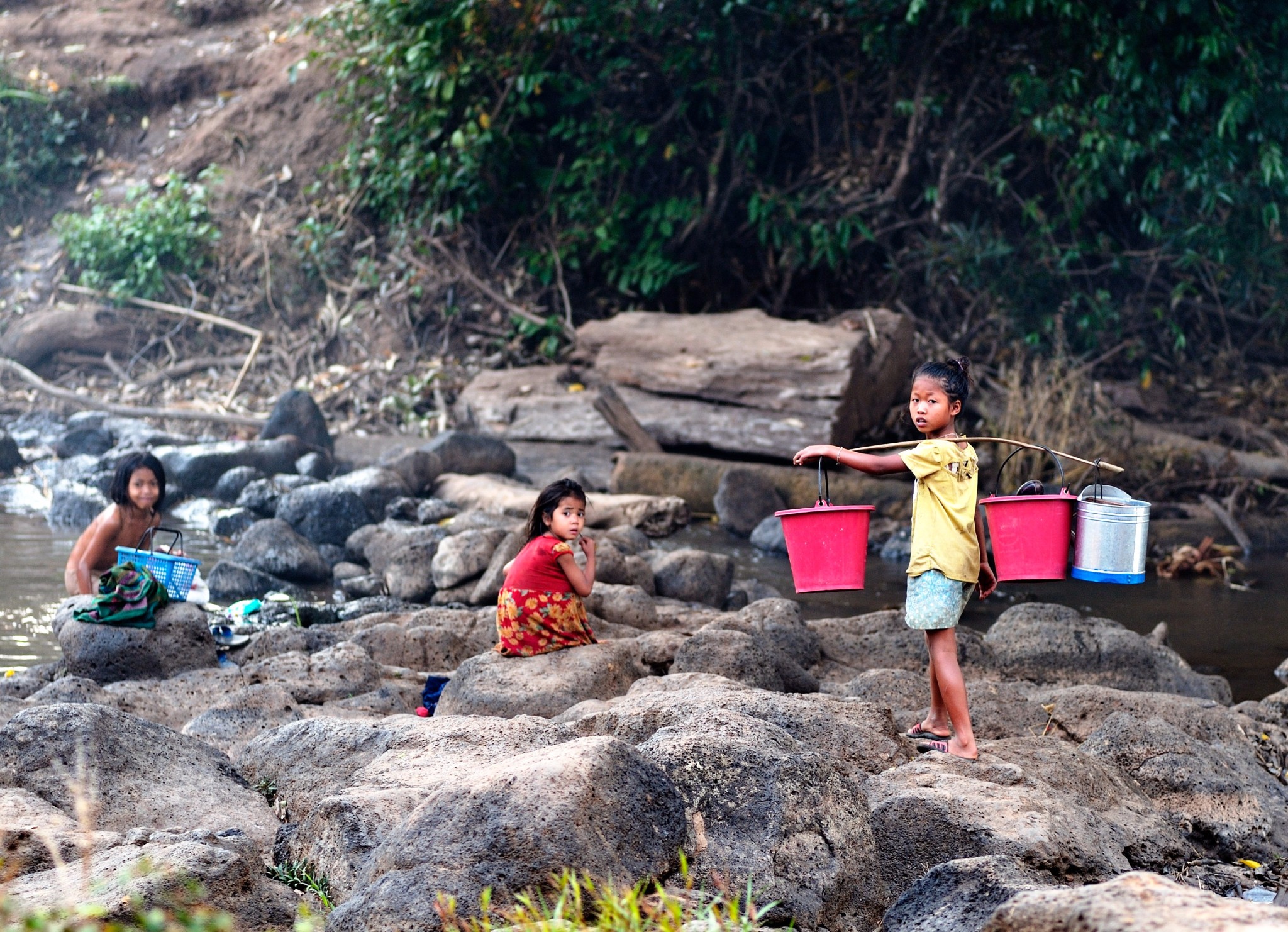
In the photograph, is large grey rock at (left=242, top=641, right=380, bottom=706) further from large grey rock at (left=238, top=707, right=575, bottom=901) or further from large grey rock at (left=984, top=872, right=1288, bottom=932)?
large grey rock at (left=984, top=872, right=1288, bottom=932)

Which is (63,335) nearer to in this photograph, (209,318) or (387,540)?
(209,318)

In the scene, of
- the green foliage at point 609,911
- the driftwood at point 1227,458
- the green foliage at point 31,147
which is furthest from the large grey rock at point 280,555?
the green foliage at point 31,147

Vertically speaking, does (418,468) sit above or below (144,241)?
below

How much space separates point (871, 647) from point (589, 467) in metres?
5.96

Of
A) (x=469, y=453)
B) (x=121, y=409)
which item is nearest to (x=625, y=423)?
(x=469, y=453)

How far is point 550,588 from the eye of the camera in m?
5.20

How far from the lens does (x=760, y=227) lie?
13.3 m

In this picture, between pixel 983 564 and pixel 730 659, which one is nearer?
pixel 983 564

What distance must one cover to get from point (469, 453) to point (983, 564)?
7.69 metres

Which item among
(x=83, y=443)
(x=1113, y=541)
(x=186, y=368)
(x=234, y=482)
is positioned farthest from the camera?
(x=186, y=368)

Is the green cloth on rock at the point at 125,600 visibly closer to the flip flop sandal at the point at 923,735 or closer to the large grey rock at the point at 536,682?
the large grey rock at the point at 536,682

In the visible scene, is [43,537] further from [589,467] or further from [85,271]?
[85,271]

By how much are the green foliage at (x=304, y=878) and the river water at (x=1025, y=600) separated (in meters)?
3.94

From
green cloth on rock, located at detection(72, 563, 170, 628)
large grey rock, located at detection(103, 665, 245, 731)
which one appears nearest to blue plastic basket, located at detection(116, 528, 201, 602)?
green cloth on rock, located at detection(72, 563, 170, 628)
